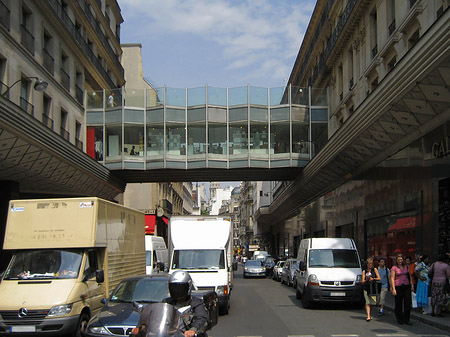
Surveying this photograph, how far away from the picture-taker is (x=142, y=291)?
10.5m

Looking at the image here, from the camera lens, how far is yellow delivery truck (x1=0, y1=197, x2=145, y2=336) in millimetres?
10531

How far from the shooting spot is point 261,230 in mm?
97125

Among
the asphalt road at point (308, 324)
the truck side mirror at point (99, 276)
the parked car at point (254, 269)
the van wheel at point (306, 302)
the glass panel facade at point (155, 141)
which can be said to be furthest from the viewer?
the parked car at point (254, 269)

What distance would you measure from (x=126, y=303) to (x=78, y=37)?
24987mm

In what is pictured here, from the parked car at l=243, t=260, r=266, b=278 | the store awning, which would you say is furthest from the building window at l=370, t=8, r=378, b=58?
the store awning

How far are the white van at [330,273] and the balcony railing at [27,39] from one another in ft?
50.1

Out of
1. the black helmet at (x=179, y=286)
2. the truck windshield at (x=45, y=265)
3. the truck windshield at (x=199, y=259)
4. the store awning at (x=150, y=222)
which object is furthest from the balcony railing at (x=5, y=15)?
the store awning at (x=150, y=222)

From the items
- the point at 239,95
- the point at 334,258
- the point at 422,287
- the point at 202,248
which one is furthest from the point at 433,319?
the point at 239,95

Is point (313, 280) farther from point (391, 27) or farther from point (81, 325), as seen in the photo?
point (391, 27)

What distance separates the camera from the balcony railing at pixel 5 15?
21.1 metres

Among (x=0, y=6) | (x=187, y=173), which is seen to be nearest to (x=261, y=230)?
(x=187, y=173)

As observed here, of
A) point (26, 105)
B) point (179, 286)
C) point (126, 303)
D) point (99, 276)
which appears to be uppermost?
point (26, 105)

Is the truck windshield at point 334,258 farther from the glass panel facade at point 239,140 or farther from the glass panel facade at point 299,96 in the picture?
the glass panel facade at point 299,96

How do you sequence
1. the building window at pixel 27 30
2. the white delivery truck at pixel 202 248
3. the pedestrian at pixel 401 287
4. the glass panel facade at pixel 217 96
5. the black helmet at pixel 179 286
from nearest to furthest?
the black helmet at pixel 179 286
the pedestrian at pixel 401 287
the white delivery truck at pixel 202 248
the building window at pixel 27 30
the glass panel facade at pixel 217 96
